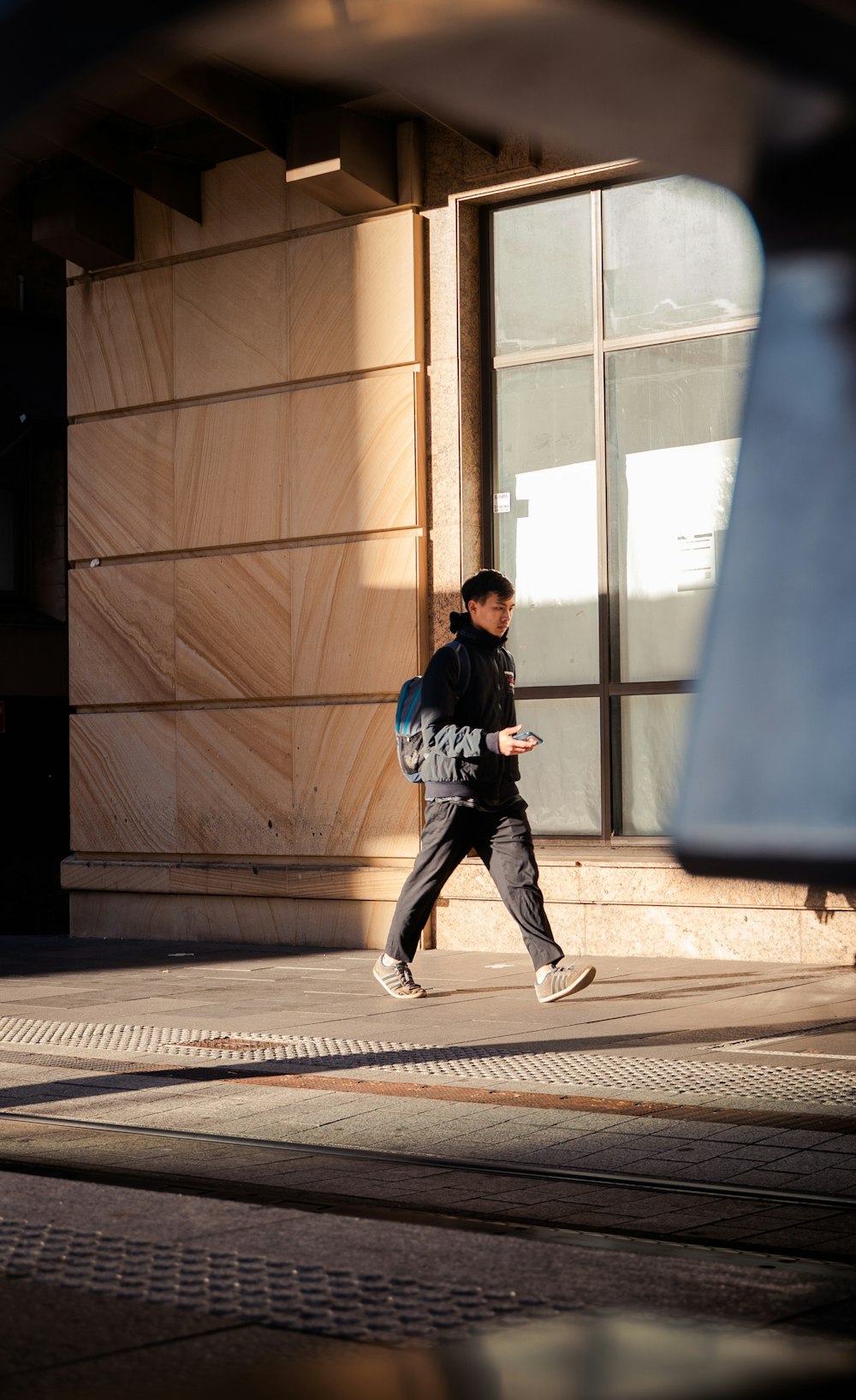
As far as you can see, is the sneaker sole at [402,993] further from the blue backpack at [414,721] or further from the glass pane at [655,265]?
the glass pane at [655,265]

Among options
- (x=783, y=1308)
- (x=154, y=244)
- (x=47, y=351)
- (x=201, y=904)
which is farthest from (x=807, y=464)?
(x=47, y=351)

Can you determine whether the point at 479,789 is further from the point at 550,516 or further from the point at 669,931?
the point at 550,516

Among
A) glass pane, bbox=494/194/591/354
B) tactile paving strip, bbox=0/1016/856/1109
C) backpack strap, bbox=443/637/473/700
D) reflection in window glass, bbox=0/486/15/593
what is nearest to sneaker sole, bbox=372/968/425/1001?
tactile paving strip, bbox=0/1016/856/1109

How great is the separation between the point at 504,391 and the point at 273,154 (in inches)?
101

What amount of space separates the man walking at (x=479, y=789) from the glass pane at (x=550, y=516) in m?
3.01

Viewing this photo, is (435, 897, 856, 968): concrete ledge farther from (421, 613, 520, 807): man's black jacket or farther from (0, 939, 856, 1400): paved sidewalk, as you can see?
(421, 613, 520, 807): man's black jacket

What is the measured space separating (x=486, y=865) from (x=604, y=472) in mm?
3930

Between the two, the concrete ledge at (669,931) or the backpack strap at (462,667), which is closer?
the backpack strap at (462,667)

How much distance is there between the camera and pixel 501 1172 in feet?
15.6

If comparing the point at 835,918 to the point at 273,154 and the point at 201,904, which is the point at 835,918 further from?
the point at 273,154

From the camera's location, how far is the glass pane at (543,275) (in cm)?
1141

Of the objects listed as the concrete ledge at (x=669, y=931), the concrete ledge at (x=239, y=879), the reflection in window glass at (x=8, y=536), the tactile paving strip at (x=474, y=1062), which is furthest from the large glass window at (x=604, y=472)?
the reflection in window glass at (x=8, y=536)

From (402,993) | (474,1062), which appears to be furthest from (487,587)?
(474,1062)

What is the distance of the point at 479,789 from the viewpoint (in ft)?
27.0
